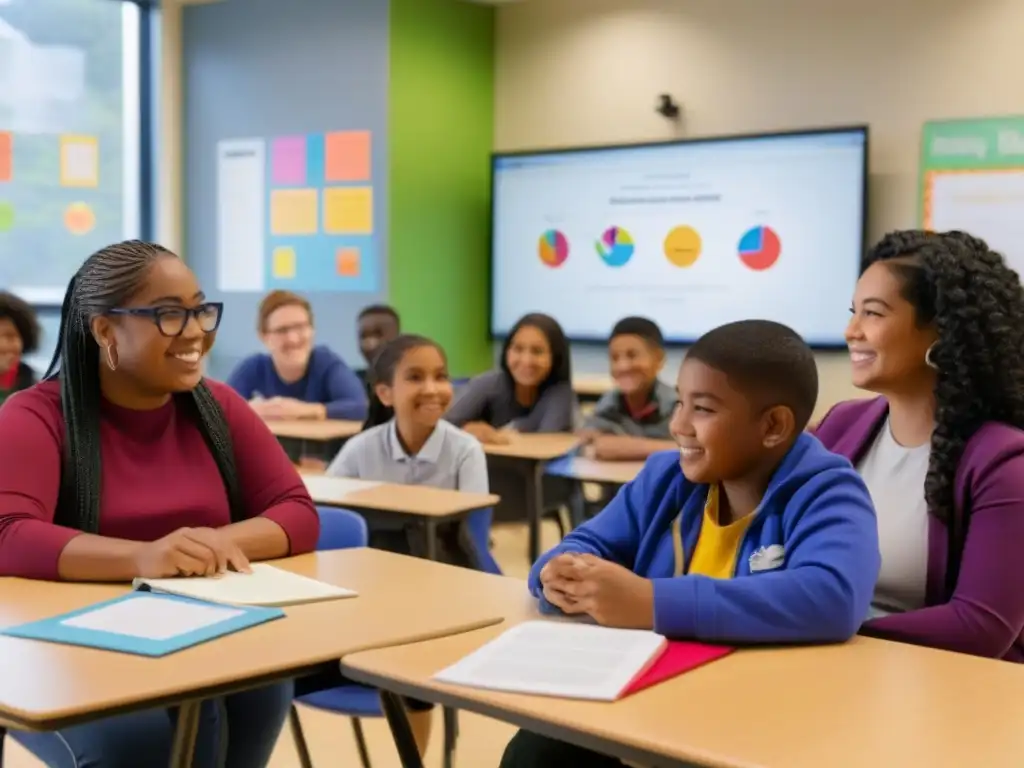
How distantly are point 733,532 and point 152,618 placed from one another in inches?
32.4

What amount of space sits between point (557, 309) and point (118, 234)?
2.83 m

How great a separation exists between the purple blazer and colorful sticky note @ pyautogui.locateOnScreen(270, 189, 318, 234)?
19.2ft

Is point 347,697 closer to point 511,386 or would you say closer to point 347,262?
point 511,386

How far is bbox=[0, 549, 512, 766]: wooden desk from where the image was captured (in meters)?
1.36

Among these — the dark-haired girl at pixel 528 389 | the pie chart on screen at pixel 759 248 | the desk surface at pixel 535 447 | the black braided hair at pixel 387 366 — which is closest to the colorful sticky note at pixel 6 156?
the dark-haired girl at pixel 528 389

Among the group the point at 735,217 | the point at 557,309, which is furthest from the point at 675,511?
the point at 557,309

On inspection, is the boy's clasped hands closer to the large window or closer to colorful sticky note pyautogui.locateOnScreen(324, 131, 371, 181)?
colorful sticky note pyautogui.locateOnScreen(324, 131, 371, 181)

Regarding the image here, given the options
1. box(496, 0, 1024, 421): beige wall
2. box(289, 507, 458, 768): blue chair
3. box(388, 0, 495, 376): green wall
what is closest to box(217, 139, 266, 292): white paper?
box(388, 0, 495, 376): green wall

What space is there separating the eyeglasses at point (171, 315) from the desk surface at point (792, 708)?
31.2 inches

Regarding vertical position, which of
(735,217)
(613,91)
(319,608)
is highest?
(613,91)

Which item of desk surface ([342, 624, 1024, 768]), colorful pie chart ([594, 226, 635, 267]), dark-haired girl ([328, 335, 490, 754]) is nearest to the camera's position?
desk surface ([342, 624, 1024, 768])

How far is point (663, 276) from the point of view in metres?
6.67

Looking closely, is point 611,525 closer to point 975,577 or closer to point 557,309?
point 975,577

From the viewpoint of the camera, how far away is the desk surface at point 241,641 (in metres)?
1.37
